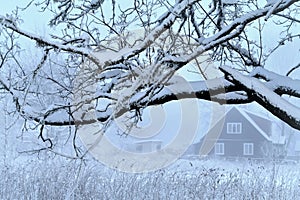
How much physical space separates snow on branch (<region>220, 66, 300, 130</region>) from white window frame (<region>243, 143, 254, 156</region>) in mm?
19866

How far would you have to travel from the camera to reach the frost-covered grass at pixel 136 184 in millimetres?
5363

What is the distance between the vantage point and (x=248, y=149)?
21.9m

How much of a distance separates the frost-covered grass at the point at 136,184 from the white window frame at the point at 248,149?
15.5 metres

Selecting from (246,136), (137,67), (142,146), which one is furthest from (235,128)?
(137,67)

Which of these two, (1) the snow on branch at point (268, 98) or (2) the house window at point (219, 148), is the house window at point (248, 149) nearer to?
(2) the house window at point (219, 148)

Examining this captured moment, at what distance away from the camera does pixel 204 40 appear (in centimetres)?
244

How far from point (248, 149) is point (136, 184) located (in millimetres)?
17086

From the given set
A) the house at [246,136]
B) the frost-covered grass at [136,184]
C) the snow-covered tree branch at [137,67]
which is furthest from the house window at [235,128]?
the snow-covered tree branch at [137,67]

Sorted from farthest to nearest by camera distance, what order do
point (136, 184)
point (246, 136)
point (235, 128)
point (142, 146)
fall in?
point (235, 128), point (246, 136), point (136, 184), point (142, 146)

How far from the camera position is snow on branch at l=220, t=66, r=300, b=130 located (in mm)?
2201

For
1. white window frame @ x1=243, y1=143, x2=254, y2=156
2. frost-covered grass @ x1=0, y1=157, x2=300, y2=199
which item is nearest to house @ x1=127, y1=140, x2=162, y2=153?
frost-covered grass @ x1=0, y1=157, x2=300, y2=199

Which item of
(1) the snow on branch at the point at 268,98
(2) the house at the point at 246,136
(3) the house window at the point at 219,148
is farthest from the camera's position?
(3) the house window at the point at 219,148

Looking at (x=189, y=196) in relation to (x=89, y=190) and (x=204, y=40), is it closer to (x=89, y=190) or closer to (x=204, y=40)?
(x=89, y=190)

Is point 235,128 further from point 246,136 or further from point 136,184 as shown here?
point 136,184
